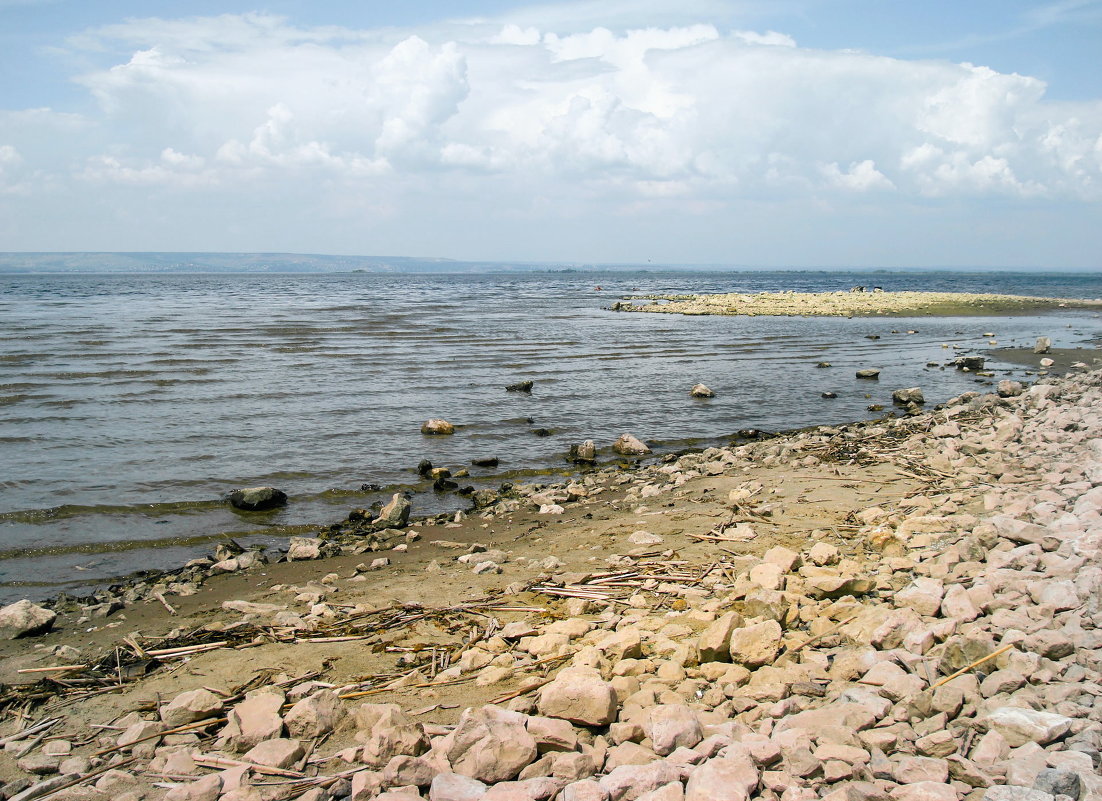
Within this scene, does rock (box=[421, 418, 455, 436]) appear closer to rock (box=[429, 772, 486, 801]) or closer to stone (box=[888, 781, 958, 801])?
rock (box=[429, 772, 486, 801])

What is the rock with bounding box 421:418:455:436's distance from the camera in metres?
15.6

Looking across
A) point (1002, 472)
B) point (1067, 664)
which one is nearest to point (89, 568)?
point (1067, 664)

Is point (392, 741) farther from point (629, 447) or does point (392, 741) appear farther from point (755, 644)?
point (629, 447)

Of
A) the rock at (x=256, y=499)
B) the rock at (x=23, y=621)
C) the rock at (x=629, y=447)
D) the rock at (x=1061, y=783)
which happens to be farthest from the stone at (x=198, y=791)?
the rock at (x=629, y=447)

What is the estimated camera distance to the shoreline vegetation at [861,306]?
52000mm

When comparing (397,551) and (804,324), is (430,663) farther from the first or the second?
(804,324)

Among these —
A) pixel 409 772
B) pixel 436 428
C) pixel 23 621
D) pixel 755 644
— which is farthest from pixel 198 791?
pixel 436 428

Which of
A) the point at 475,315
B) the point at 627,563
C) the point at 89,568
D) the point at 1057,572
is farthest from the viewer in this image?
the point at 475,315

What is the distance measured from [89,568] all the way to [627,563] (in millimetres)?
6781

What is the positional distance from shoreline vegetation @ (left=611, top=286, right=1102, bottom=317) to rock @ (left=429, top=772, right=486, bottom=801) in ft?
164

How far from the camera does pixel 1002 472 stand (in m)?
9.29

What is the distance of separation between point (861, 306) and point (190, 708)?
194 ft

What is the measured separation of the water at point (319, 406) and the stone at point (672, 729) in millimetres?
7587

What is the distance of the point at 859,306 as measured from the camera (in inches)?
2221
